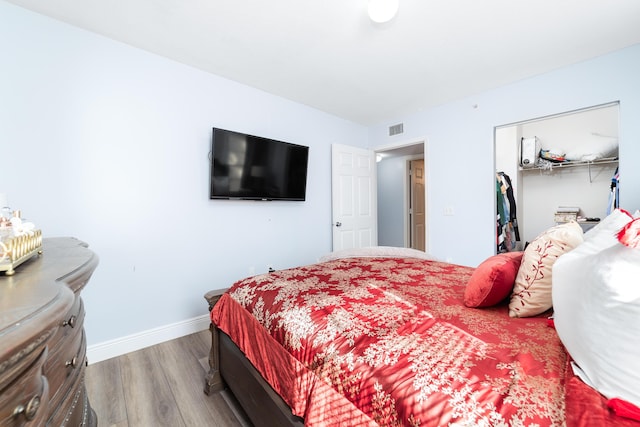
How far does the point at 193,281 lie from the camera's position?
2672 millimetres

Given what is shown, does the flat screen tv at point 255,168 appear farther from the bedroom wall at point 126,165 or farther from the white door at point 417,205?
the white door at point 417,205

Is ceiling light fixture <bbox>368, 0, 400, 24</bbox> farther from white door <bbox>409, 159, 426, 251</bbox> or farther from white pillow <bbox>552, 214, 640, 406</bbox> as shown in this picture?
white door <bbox>409, 159, 426, 251</bbox>

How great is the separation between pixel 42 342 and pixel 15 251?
0.49 meters

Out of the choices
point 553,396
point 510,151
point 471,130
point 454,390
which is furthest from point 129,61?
point 510,151

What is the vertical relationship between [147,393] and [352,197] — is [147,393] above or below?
below

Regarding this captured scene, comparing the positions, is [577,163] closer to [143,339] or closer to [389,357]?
[389,357]

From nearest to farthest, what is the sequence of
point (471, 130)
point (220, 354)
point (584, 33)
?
point (220, 354) → point (584, 33) → point (471, 130)

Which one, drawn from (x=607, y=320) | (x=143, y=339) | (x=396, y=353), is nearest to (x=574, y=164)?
(x=607, y=320)

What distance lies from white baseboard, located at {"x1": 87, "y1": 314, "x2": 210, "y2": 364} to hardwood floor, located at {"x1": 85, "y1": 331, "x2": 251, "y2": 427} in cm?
6

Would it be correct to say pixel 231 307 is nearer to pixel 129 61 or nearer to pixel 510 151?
pixel 129 61

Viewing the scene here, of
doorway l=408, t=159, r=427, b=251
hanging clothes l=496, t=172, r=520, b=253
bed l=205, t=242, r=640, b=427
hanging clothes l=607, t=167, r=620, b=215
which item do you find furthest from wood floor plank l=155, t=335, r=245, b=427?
doorway l=408, t=159, r=427, b=251

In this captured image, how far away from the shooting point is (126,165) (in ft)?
7.52

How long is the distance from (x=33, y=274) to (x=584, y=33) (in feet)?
12.1

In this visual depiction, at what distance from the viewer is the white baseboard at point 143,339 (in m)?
2.14
